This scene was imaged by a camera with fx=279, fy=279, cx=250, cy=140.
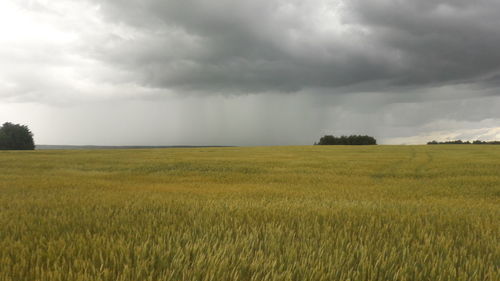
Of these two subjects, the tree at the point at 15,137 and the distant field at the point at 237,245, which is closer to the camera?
the distant field at the point at 237,245

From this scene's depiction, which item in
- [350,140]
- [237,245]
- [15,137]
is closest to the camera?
[237,245]

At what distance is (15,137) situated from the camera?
70.8 meters

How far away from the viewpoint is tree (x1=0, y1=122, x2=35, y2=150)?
68312mm

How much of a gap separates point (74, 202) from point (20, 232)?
1725mm

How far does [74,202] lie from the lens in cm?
462

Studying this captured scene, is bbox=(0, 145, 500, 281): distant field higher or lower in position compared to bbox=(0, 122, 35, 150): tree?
lower

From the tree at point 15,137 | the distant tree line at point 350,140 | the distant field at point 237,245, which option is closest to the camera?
the distant field at point 237,245

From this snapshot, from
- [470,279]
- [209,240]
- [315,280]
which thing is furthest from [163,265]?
[470,279]

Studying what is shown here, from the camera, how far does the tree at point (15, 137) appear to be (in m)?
68.3

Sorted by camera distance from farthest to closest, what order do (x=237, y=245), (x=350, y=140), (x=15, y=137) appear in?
(x=350, y=140), (x=15, y=137), (x=237, y=245)

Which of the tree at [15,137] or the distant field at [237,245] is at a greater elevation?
the tree at [15,137]

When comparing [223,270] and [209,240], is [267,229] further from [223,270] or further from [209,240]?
[223,270]

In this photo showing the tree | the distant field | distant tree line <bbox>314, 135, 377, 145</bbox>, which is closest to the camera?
the distant field

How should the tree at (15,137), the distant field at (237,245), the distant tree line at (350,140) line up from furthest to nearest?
1. the distant tree line at (350,140)
2. the tree at (15,137)
3. the distant field at (237,245)
